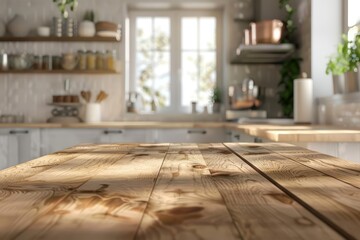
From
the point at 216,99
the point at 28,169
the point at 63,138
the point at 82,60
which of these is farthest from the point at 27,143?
the point at 28,169

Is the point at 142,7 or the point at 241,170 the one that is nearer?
the point at 241,170

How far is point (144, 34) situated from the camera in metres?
5.07

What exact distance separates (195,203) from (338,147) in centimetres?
168

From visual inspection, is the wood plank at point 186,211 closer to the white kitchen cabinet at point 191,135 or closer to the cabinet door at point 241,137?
the cabinet door at point 241,137

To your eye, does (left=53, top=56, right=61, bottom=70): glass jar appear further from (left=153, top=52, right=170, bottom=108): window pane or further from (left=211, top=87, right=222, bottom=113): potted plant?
(left=211, top=87, right=222, bottom=113): potted plant

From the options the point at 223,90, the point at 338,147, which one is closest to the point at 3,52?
the point at 223,90

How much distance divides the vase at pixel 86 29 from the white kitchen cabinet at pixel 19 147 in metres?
1.03

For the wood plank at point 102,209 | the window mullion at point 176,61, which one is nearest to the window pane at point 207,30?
the window mullion at point 176,61

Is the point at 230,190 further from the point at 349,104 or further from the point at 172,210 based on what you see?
the point at 349,104

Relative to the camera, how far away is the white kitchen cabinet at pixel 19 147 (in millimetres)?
4238

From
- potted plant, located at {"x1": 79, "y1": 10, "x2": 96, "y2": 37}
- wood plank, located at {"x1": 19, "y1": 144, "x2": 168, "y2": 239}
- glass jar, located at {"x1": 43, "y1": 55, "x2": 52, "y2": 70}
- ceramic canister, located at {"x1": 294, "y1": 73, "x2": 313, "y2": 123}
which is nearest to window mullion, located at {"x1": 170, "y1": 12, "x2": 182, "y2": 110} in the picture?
potted plant, located at {"x1": 79, "y1": 10, "x2": 96, "y2": 37}

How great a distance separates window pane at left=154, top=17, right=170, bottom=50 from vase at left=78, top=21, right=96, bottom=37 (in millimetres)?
679

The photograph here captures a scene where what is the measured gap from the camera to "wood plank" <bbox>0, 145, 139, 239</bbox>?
560mm

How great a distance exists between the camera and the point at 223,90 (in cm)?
501
